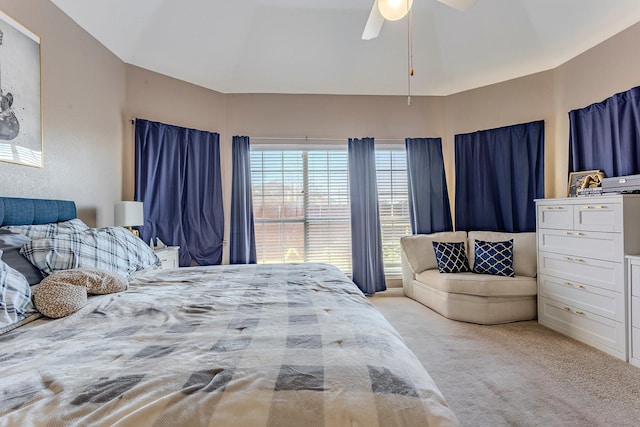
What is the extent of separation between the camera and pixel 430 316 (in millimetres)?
3445

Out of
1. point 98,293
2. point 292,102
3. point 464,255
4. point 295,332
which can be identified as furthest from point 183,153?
point 464,255

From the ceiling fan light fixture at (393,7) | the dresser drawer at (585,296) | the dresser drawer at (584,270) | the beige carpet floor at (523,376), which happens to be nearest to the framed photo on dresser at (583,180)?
the dresser drawer at (584,270)

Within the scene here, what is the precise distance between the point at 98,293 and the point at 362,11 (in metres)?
3.49

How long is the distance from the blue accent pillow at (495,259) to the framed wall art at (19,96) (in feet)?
13.6

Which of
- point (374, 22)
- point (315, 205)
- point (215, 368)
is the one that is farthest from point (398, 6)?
point (315, 205)

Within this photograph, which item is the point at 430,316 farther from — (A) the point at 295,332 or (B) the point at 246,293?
(A) the point at 295,332

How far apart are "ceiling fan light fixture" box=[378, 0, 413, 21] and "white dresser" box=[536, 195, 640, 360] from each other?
7.00 feet

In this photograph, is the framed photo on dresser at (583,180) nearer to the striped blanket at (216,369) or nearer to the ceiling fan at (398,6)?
the ceiling fan at (398,6)

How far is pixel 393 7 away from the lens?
2.10 m

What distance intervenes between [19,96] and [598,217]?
4476 mm

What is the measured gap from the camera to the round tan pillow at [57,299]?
143 cm

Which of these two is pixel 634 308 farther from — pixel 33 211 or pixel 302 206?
pixel 33 211

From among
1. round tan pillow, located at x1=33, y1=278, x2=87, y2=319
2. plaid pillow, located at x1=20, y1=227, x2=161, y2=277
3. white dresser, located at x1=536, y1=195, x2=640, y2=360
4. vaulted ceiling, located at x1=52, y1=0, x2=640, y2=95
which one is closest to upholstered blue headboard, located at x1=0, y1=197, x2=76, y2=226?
plaid pillow, located at x1=20, y1=227, x2=161, y2=277

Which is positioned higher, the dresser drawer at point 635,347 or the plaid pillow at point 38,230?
the plaid pillow at point 38,230
